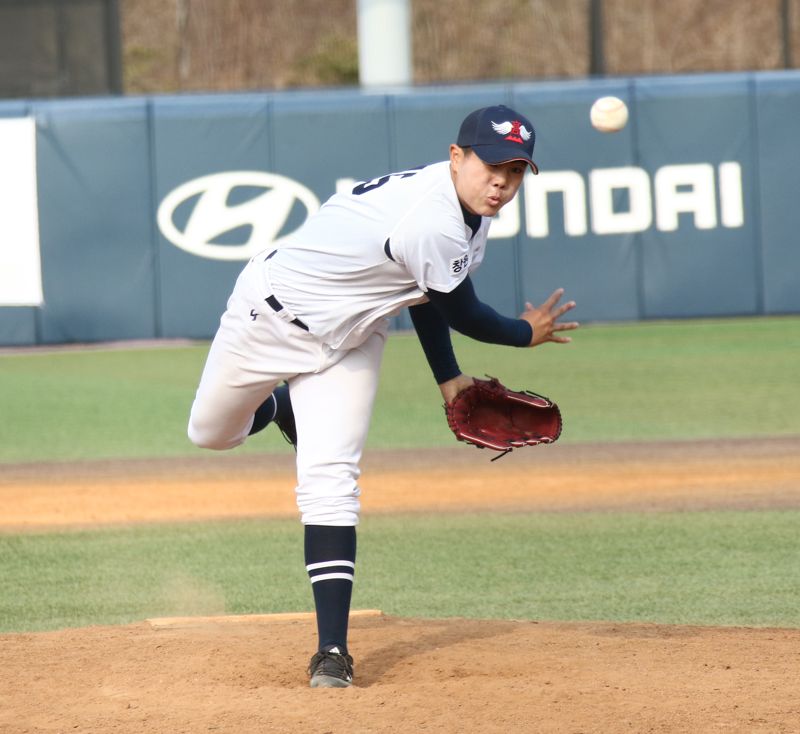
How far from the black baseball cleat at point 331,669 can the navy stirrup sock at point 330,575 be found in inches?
1.8

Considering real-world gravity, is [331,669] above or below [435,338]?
below

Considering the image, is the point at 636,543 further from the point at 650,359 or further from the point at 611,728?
the point at 650,359

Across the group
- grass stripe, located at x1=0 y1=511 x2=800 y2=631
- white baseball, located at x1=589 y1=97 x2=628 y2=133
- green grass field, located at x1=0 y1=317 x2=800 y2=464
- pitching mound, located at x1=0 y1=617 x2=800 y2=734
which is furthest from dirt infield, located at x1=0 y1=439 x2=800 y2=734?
white baseball, located at x1=589 y1=97 x2=628 y2=133

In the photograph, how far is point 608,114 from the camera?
12.0 meters

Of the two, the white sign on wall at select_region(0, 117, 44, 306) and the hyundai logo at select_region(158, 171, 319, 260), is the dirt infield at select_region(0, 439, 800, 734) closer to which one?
the hyundai logo at select_region(158, 171, 319, 260)

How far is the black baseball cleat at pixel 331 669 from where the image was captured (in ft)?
10.7

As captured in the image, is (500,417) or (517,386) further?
(517,386)

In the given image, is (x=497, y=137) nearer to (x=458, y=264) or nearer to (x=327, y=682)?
(x=458, y=264)

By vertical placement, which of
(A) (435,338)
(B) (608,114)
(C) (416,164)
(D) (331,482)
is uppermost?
(B) (608,114)

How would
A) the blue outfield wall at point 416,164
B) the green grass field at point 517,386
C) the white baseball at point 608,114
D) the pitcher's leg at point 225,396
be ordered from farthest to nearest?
the blue outfield wall at point 416,164 → the white baseball at point 608,114 → the green grass field at point 517,386 → the pitcher's leg at point 225,396

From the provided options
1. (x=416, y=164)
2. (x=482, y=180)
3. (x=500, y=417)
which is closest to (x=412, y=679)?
(x=500, y=417)

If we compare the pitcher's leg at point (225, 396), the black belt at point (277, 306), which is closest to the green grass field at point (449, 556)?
the pitcher's leg at point (225, 396)

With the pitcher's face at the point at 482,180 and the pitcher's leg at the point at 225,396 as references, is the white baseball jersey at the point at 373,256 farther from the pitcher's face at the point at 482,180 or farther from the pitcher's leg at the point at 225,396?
the pitcher's leg at the point at 225,396

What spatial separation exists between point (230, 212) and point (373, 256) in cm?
1026
